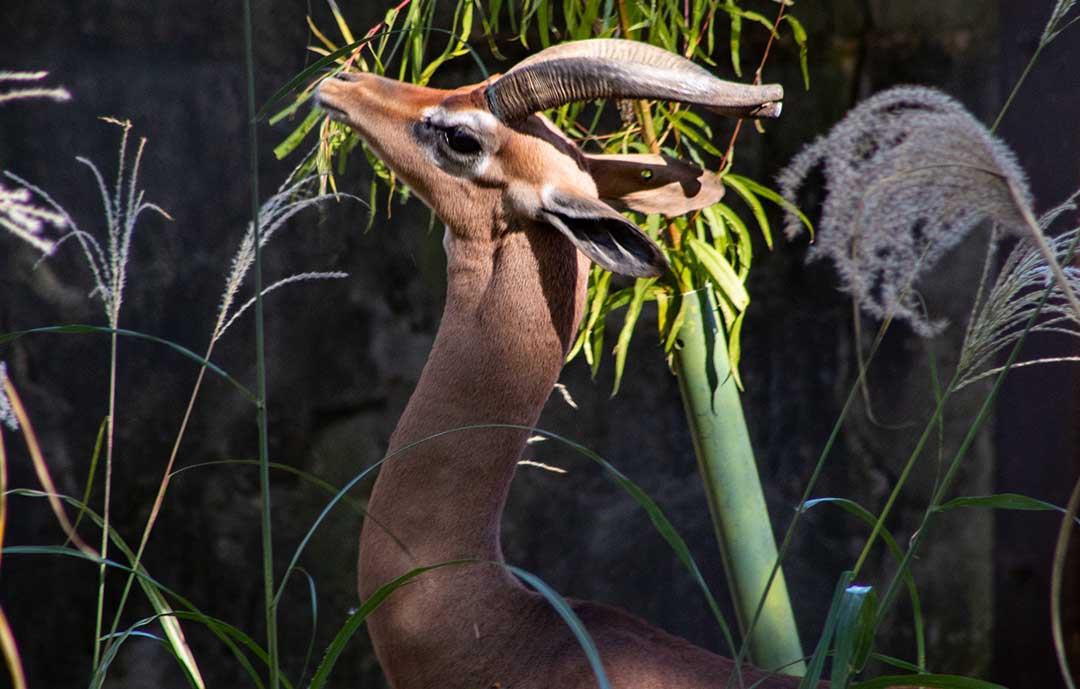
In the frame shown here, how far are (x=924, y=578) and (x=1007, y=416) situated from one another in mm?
547

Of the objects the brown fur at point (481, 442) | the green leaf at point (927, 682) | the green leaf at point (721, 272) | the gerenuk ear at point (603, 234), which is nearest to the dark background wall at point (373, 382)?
the green leaf at point (721, 272)

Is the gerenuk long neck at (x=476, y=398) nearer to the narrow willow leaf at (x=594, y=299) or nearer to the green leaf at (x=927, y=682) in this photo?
the narrow willow leaf at (x=594, y=299)

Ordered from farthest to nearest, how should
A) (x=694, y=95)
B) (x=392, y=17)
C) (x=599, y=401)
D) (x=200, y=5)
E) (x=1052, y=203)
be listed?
(x=599, y=401), (x=200, y=5), (x=1052, y=203), (x=392, y=17), (x=694, y=95)

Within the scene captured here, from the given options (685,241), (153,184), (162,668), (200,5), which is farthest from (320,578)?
(685,241)

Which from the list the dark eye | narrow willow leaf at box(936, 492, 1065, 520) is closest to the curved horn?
the dark eye

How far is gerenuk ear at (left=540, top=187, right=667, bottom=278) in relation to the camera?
4.18 ft

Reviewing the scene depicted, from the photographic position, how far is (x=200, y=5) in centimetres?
289

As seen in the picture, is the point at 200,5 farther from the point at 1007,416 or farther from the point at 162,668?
the point at 1007,416

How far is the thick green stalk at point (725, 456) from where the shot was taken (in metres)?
1.61

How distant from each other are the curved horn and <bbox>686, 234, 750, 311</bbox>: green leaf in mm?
313

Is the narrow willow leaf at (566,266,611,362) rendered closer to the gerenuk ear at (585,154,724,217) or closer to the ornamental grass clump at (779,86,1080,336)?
the gerenuk ear at (585,154,724,217)

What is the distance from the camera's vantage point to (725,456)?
163cm

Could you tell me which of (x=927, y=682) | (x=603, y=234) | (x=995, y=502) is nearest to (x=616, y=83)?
(x=603, y=234)

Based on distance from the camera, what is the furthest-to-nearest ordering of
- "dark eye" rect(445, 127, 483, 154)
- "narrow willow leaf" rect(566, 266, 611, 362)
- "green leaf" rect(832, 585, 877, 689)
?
"narrow willow leaf" rect(566, 266, 611, 362)
"dark eye" rect(445, 127, 483, 154)
"green leaf" rect(832, 585, 877, 689)
